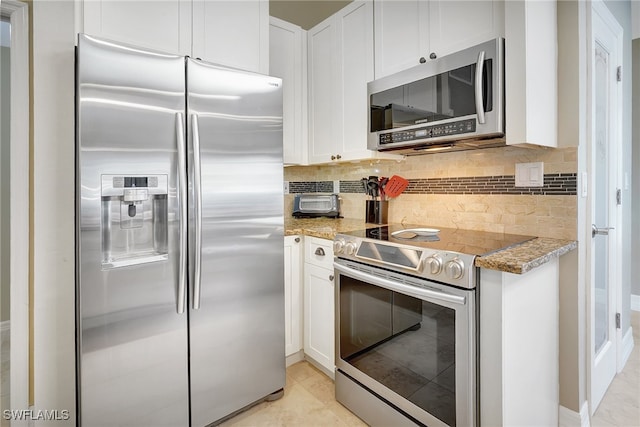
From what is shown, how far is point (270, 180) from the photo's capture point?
1.78 meters

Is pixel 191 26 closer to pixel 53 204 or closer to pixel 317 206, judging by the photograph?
pixel 53 204

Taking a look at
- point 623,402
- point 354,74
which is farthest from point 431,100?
point 623,402

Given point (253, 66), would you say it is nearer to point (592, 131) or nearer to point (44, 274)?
point (44, 274)

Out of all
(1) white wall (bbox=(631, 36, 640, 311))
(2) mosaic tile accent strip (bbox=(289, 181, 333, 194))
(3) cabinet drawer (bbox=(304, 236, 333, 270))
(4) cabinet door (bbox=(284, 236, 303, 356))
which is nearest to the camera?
(3) cabinet drawer (bbox=(304, 236, 333, 270))

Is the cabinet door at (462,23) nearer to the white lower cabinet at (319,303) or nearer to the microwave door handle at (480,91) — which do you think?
the microwave door handle at (480,91)

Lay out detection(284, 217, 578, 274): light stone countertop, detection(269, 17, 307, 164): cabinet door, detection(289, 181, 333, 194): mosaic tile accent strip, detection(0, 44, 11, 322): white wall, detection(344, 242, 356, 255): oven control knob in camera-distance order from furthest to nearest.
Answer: detection(289, 181, 333, 194): mosaic tile accent strip
detection(269, 17, 307, 164): cabinet door
detection(344, 242, 356, 255): oven control knob
detection(0, 44, 11, 322): white wall
detection(284, 217, 578, 274): light stone countertop

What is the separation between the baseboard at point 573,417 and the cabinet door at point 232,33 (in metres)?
2.44

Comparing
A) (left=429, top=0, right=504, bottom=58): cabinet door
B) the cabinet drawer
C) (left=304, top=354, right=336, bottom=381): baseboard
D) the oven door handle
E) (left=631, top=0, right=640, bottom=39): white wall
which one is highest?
(left=631, top=0, right=640, bottom=39): white wall

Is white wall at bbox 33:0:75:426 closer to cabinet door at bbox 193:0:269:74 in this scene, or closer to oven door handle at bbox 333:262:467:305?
cabinet door at bbox 193:0:269:74

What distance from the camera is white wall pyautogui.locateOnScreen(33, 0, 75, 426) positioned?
1459 millimetres

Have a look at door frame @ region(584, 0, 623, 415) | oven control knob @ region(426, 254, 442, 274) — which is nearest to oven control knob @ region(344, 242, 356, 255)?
oven control knob @ region(426, 254, 442, 274)

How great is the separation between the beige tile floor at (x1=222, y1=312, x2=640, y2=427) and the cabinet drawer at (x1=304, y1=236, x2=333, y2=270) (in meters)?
0.73

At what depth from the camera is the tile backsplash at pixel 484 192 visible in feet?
5.29

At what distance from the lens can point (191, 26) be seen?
71.2 inches
